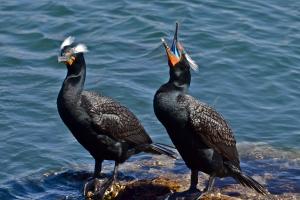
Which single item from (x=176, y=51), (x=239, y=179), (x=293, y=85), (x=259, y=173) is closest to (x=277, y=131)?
(x=293, y=85)

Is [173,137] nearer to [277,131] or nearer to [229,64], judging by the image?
[277,131]

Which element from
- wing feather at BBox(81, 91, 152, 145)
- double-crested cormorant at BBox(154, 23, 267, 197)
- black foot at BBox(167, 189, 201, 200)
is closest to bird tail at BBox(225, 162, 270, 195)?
double-crested cormorant at BBox(154, 23, 267, 197)

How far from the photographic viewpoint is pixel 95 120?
9148 mm

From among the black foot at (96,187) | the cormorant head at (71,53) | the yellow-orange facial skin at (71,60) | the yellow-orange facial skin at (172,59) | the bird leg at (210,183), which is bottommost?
the black foot at (96,187)

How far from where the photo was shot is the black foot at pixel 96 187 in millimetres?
9172

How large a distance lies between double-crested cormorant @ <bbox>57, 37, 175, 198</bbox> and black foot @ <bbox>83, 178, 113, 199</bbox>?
0.5 inches

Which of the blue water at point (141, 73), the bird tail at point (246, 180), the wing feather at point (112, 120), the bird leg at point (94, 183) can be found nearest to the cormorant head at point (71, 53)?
the wing feather at point (112, 120)

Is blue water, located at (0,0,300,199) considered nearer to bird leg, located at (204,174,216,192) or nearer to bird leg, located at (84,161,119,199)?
bird leg, located at (84,161,119,199)

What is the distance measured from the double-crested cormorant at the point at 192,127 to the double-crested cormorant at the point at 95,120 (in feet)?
2.91

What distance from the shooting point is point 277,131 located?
1262 centimetres

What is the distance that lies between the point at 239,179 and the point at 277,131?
3.78m

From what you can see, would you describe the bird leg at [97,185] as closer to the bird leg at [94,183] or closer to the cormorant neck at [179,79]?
the bird leg at [94,183]

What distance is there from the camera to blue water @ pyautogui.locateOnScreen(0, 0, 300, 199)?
36.6 feet

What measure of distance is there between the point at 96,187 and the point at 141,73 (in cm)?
501
